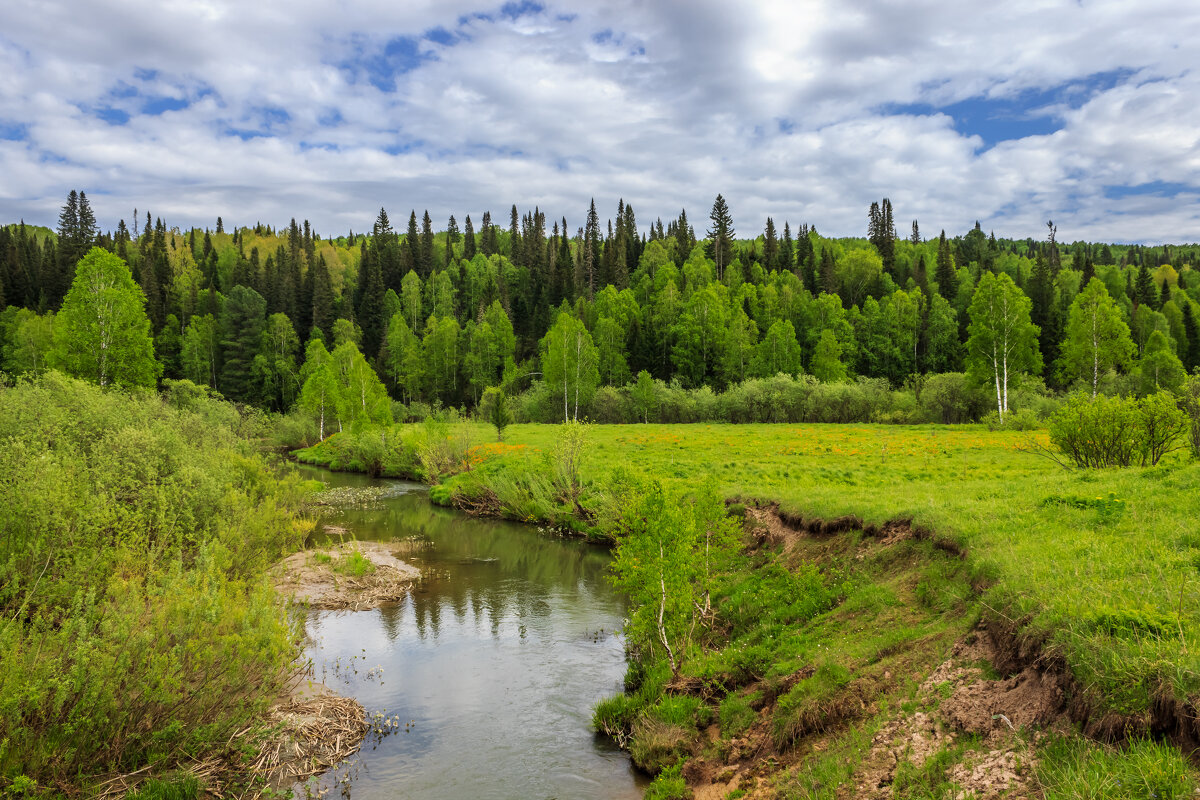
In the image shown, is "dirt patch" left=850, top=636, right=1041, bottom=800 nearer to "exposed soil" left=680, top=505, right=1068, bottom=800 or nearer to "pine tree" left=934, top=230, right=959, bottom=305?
"exposed soil" left=680, top=505, right=1068, bottom=800

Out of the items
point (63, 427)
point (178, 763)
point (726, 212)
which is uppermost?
point (726, 212)

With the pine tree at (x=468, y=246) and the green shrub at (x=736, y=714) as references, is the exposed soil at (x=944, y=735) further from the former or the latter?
the pine tree at (x=468, y=246)

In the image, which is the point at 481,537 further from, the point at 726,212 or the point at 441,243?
the point at 441,243

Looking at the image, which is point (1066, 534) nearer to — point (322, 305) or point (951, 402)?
point (951, 402)

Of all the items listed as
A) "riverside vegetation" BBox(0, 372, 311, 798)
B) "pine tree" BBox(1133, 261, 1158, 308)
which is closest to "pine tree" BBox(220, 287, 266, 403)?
"riverside vegetation" BBox(0, 372, 311, 798)

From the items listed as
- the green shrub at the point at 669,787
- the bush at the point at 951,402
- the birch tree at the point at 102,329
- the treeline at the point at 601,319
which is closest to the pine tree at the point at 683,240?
the treeline at the point at 601,319

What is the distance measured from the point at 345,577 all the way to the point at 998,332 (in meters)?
56.3

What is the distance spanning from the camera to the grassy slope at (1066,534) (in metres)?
7.47

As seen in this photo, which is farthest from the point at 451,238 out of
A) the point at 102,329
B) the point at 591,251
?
the point at 102,329

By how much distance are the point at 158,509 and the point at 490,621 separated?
10.5 meters

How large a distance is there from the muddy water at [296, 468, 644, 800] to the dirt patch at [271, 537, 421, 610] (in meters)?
0.79

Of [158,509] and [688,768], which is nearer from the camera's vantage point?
[688,768]

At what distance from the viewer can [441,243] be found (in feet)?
530

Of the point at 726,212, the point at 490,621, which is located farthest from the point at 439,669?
the point at 726,212
